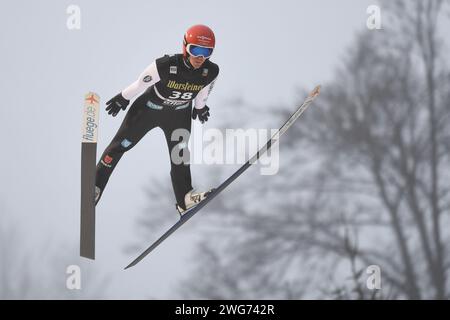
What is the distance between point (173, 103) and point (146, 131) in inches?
11.0

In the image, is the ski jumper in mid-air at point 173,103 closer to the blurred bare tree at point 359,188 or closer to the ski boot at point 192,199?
the ski boot at point 192,199

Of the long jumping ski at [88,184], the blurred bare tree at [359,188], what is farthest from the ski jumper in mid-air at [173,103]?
the blurred bare tree at [359,188]

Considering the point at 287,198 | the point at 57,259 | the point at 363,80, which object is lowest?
the point at 57,259

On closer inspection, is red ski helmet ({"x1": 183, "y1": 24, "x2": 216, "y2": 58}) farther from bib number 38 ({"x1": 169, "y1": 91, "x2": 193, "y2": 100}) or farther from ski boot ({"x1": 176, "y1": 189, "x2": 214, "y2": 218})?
ski boot ({"x1": 176, "y1": 189, "x2": 214, "y2": 218})

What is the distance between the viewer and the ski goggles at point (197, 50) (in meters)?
4.13

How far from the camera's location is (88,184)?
4.33 m

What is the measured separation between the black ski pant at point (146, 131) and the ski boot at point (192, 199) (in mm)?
30

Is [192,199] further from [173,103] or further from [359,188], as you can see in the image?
[359,188]

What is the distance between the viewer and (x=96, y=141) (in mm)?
4273

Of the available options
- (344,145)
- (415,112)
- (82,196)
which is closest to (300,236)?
(344,145)
